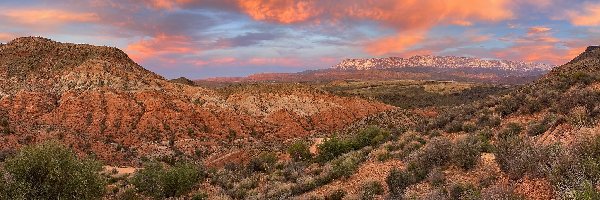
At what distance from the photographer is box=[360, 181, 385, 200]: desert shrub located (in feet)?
50.5

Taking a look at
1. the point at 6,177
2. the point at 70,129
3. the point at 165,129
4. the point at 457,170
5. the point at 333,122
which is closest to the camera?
the point at 457,170

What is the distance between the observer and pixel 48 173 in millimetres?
18031

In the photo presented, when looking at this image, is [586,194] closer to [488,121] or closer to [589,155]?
[589,155]

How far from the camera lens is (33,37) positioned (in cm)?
7669

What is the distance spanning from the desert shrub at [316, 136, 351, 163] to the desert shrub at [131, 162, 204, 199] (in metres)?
9.08

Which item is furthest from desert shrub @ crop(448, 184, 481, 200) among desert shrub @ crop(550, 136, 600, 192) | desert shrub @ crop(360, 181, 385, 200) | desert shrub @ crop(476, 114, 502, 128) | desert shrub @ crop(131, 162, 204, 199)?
desert shrub @ crop(131, 162, 204, 199)

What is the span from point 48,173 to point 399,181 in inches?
572

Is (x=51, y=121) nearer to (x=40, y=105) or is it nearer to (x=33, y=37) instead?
(x=40, y=105)

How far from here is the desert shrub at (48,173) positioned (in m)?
17.5

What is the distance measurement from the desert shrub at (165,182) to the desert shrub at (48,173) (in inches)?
258

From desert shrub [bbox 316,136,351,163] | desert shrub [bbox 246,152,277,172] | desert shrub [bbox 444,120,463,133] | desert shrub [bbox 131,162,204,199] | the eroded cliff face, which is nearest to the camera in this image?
desert shrub [bbox 444,120,463,133]

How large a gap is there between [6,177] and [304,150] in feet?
70.7

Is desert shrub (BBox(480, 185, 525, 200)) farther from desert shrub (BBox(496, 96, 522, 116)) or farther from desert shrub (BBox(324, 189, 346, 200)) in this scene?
desert shrub (BBox(496, 96, 522, 116))

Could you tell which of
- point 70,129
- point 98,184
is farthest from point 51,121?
point 98,184
